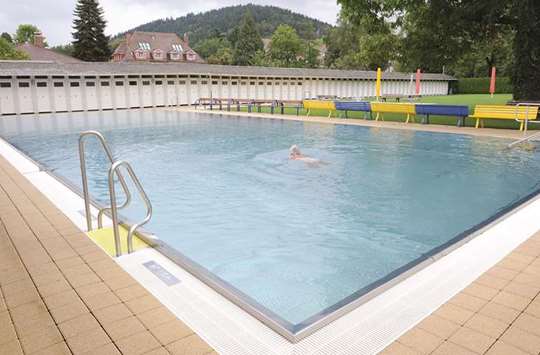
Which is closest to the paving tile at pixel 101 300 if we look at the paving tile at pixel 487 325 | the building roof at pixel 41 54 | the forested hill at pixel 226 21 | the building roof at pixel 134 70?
the paving tile at pixel 487 325

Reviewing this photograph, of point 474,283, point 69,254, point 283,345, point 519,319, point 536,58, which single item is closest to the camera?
point 283,345

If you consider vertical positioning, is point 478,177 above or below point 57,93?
below

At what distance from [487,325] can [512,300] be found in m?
0.48

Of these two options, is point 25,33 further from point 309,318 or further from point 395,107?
point 309,318

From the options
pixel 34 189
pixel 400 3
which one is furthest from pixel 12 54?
pixel 34 189

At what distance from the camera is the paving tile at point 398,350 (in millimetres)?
2428

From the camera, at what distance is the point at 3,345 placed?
2539mm

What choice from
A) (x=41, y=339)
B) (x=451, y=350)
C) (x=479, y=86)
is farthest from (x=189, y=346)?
(x=479, y=86)

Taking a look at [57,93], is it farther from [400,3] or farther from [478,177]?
[478,177]

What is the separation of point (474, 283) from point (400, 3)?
15.9m

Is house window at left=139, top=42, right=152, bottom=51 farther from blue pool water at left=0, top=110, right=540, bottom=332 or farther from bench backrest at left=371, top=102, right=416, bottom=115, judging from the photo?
blue pool water at left=0, top=110, right=540, bottom=332

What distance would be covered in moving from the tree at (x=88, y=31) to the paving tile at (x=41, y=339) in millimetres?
66363

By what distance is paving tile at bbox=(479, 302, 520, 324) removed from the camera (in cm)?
278

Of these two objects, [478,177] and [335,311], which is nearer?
[335,311]
